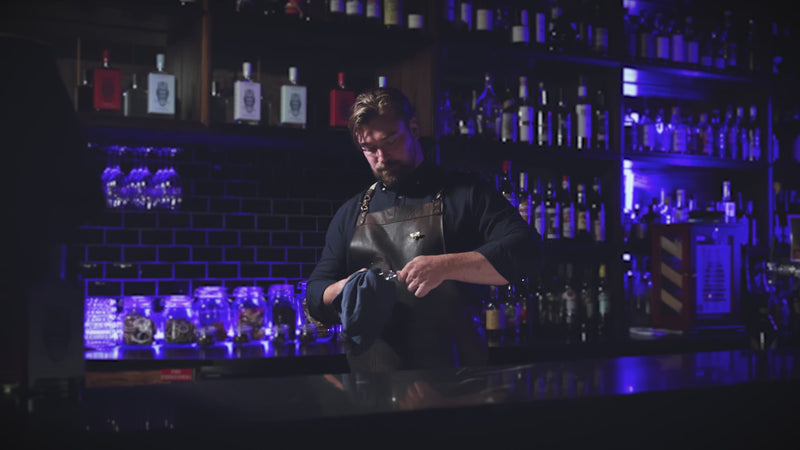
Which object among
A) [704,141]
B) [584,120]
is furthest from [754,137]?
[584,120]

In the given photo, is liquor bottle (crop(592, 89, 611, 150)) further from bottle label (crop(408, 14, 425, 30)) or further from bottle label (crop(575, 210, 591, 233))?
bottle label (crop(408, 14, 425, 30))

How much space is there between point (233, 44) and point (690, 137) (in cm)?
235

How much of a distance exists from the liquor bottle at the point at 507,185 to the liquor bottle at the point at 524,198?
0.9 inches

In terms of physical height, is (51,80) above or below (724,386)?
above

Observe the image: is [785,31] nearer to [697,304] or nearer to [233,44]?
[697,304]

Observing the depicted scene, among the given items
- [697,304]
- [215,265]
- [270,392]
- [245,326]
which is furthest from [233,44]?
[697,304]

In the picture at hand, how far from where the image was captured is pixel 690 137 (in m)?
3.80

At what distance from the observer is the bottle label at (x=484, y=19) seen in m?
3.27

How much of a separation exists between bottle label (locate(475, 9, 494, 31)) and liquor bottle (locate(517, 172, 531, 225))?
686mm

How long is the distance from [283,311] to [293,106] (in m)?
0.84

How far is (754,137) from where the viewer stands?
3867 millimetres

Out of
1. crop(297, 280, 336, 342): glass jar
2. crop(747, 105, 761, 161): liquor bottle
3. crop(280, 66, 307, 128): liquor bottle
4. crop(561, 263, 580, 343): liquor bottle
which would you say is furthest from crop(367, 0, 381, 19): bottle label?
crop(747, 105, 761, 161): liquor bottle

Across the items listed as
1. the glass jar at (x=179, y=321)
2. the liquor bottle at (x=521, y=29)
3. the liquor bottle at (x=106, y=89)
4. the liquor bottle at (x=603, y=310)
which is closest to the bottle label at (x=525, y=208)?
the liquor bottle at (x=603, y=310)

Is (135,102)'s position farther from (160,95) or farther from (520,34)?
(520,34)
